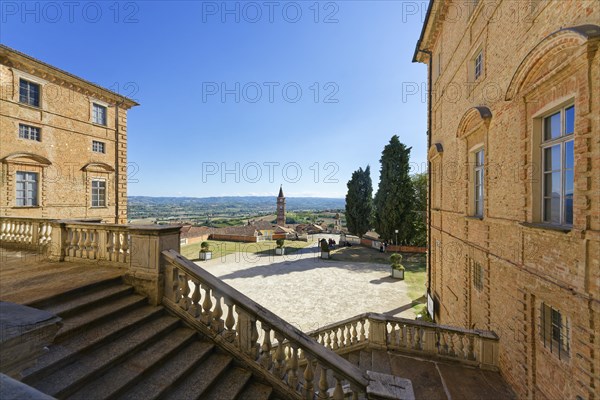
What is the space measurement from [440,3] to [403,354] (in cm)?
1307

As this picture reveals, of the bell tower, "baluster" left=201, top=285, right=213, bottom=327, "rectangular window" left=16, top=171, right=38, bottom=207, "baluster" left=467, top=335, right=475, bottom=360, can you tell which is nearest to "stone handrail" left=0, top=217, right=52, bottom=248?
"baluster" left=201, top=285, right=213, bottom=327

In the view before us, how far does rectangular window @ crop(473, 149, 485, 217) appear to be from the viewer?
24.4 feet

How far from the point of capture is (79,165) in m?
16.9

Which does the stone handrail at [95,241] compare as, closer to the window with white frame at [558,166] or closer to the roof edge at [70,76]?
the window with white frame at [558,166]

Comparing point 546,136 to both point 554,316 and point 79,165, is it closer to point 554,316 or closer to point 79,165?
point 554,316

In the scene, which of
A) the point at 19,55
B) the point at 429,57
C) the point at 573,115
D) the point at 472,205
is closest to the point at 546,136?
the point at 573,115

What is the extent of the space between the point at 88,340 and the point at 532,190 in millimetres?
7859

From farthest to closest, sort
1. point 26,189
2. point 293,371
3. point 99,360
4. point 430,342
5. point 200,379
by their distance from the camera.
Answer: point 26,189
point 430,342
point 293,371
point 200,379
point 99,360

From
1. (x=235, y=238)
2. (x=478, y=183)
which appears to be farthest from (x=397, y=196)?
(x=235, y=238)

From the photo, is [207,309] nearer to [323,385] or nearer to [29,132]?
[323,385]

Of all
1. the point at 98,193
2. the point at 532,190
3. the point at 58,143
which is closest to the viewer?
the point at 532,190

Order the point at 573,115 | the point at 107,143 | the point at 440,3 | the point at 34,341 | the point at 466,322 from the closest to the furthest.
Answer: the point at 34,341 < the point at 573,115 < the point at 466,322 < the point at 440,3 < the point at 107,143

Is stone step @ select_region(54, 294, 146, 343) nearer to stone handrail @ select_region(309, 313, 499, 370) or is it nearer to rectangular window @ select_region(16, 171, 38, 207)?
stone handrail @ select_region(309, 313, 499, 370)

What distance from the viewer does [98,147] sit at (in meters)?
18.2
